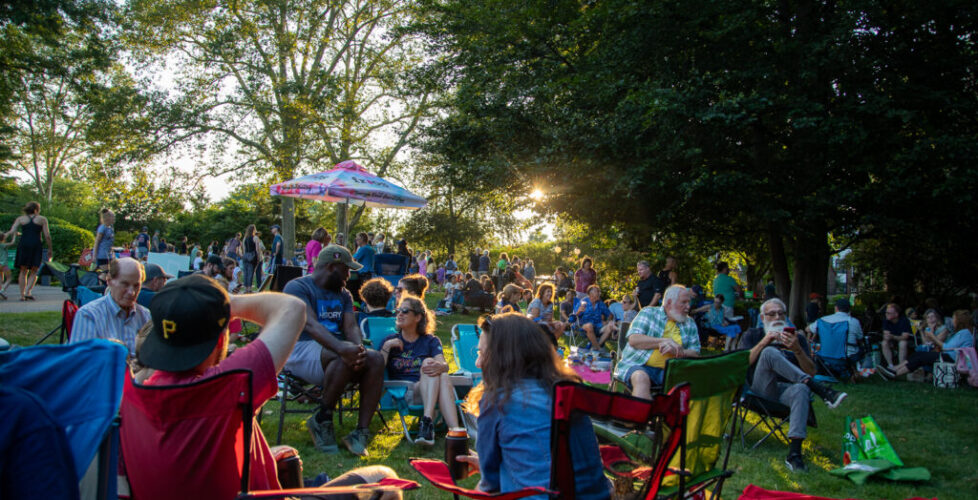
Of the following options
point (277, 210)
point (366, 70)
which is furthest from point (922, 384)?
point (277, 210)

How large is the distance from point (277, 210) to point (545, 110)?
2575 centimetres

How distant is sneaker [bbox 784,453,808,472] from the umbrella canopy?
8.01 metres

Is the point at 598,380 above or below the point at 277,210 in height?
below

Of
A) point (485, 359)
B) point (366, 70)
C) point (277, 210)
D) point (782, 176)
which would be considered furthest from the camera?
point (277, 210)

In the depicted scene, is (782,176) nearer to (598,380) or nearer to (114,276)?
(598,380)

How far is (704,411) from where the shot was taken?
3145mm

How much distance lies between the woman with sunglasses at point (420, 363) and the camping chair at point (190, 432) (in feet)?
10.3

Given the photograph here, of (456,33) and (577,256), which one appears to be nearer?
(456,33)

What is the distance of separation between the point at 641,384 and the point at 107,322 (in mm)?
3658

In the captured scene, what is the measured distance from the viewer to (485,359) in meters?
2.55

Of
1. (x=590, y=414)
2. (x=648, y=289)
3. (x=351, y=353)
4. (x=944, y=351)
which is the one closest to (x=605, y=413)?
(x=590, y=414)

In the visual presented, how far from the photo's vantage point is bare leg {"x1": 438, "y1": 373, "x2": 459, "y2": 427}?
16.7ft

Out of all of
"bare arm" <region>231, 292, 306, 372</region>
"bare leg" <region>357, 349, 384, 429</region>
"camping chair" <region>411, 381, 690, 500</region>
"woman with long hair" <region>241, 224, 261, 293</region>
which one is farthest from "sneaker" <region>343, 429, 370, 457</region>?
"woman with long hair" <region>241, 224, 261, 293</region>

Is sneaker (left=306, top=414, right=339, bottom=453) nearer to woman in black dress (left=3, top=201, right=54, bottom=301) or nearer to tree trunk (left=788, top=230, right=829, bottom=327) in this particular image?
woman in black dress (left=3, top=201, right=54, bottom=301)
